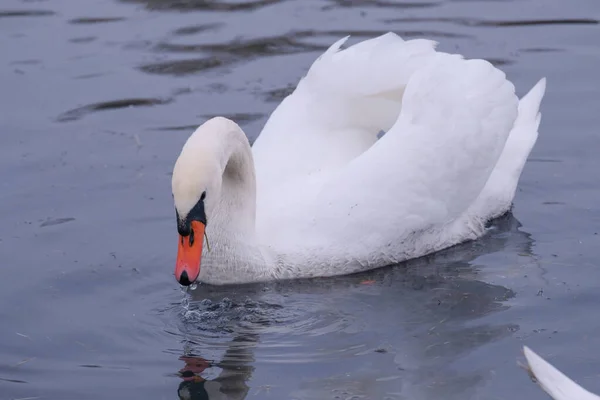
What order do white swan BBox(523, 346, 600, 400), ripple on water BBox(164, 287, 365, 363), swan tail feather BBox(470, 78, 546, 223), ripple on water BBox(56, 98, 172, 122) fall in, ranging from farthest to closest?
1. ripple on water BBox(56, 98, 172, 122)
2. swan tail feather BBox(470, 78, 546, 223)
3. ripple on water BBox(164, 287, 365, 363)
4. white swan BBox(523, 346, 600, 400)

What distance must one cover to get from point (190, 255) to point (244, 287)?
3.39ft

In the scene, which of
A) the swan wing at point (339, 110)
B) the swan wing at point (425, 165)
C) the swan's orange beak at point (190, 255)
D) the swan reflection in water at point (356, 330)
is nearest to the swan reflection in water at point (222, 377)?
the swan reflection in water at point (356, 330)

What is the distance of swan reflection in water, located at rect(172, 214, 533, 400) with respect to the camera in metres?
6.85

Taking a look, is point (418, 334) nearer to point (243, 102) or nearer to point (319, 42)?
point (243, 102)

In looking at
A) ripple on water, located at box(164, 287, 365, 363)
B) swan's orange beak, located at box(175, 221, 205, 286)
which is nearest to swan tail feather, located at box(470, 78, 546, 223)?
ripple on water, located at box(164, 287, 365, 363)

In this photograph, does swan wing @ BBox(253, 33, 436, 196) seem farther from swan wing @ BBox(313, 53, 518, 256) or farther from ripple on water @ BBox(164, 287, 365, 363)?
ripple on water @ BBox(164, 287, 365, 363)

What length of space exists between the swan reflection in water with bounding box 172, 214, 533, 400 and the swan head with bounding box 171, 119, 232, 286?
457mm

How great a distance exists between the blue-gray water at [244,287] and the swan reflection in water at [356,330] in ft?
0.05

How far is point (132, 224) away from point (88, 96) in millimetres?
2902

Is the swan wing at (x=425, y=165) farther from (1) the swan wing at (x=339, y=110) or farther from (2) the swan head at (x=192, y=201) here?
(2) the swan head at (x=192, y=201)

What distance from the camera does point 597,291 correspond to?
7984 mm

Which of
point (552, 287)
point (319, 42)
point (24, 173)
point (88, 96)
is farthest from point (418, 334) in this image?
point (319, 42)

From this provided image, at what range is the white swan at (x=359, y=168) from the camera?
27.1 ft

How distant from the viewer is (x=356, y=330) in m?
7.55
